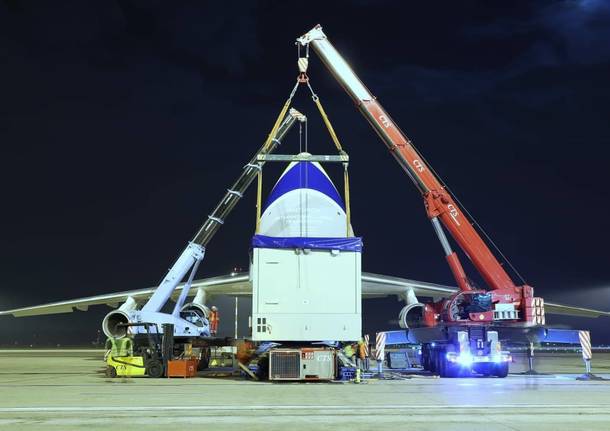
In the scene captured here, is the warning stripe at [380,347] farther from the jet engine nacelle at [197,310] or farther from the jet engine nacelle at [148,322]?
the jet engine nacelle at [197,310]

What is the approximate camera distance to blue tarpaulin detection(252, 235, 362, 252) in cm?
1558

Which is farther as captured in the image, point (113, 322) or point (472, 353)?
point (113, 322)

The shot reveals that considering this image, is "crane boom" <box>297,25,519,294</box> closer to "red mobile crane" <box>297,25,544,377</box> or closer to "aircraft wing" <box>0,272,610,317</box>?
"red mobile crane" <box>297,25,544,377</box>

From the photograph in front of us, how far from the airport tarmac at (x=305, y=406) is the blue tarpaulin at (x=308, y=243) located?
11.4 feet

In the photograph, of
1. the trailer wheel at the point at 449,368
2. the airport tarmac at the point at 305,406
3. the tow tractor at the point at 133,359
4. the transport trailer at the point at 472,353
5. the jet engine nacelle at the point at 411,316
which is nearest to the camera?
the airport tarmac at the point at 305,406

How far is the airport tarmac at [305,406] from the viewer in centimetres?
861

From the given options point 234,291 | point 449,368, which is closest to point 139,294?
point 234,291

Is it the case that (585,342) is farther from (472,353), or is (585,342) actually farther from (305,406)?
(305,406)

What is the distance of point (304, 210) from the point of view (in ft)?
65.1

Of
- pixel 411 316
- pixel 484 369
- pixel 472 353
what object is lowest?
pixel 484 369

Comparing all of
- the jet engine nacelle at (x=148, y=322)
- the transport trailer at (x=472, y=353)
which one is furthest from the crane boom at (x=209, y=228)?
the transport trailer at (x=472, y=353)

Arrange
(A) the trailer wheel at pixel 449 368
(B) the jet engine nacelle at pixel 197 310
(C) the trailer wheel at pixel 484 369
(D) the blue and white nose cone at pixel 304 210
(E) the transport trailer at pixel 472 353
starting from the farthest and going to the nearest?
(B) the jet engine nacelle at pixel 197 310, (D) the blue and white nose cone at pixel 304 210, (C) the trailer wheel at pixel 484 369, (A) the trailer wheel at pixel 449 368, (E) the transport trailer at pixel 472 353

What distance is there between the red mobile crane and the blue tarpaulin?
16.2ft

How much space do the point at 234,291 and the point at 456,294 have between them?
13302 millimetres
